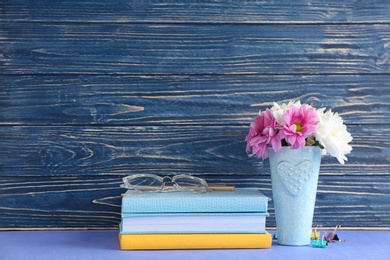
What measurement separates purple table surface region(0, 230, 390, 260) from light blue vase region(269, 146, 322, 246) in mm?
Result: 35

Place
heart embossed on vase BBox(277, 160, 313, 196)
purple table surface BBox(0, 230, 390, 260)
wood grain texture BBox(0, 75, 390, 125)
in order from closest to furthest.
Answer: purple table surface BBox(0, 230, 390, 260) < heart embossed on vase BBox(277, 160, 313, 196) < wood grain texture BBox(0, 75, 390, 125)

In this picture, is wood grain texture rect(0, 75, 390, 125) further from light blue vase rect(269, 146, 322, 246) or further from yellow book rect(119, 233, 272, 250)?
yellow book rect(119, 233, 272, 250)

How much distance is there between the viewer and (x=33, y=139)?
1.61m

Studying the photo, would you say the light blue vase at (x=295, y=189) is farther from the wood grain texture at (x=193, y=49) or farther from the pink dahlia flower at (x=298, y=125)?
the wood grain texture at (x=193, y=49)

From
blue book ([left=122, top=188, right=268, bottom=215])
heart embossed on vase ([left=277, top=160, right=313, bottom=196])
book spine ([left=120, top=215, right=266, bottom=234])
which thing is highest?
heart embossed on vase ([left=277, top=160, right=313, bottom=196])

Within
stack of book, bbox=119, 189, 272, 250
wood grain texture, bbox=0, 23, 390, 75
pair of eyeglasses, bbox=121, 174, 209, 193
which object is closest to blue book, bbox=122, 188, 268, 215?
stack of book, bbox=119, 189, 272, 250

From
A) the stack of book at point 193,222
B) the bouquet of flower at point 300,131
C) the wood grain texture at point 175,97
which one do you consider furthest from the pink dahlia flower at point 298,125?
the wood grain texture at point 175,97

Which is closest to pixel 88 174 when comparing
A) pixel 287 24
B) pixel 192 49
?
pixel 192 49

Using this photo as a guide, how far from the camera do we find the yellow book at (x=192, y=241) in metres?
1.33

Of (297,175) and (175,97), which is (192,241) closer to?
(297,175)

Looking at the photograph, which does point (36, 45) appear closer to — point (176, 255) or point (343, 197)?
point (176, 255)

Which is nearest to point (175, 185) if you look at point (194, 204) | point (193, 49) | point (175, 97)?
point (194, 204)

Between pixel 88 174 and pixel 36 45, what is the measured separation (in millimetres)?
353

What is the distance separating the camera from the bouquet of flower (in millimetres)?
1353
